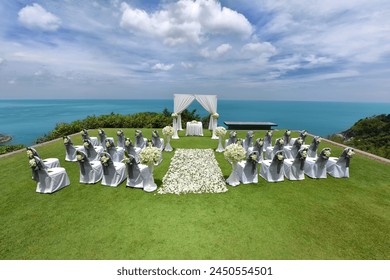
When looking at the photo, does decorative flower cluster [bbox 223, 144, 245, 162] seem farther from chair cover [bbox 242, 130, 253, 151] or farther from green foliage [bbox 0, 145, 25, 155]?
green foliage [bbox 0, 145, 25, 155]

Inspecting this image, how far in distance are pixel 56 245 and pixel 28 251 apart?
0.41 meters

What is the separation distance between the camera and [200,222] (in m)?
4.07

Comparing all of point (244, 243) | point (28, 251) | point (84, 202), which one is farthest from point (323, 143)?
point (28, 251)

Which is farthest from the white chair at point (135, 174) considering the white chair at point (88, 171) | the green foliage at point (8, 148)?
the green foliage at point (8, 148)

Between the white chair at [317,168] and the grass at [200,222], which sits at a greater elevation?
the white chair at [317,168]

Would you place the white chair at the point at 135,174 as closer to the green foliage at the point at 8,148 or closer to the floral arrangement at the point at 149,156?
the floral arrangement at the point at 149,156

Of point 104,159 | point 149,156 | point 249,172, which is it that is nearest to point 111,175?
point 104,159

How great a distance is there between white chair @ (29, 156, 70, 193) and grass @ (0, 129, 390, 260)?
0.68ft

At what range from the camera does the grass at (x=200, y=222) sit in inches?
130

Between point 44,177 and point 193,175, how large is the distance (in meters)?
4.22

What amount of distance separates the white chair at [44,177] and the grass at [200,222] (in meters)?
0.21

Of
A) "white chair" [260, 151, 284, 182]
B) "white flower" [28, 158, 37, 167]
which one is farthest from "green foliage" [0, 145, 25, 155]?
"white chair" [260, 151, 284, 182]

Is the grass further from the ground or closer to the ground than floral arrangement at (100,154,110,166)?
closer to the ground

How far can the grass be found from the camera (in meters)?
3.30
